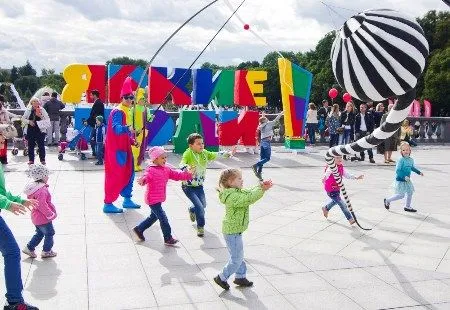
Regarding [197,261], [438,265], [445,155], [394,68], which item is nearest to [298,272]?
[197,261]

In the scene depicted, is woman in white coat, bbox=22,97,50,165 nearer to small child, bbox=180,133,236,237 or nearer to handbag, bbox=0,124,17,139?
small child, bbox=180,133,236,237

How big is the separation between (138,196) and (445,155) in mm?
13398

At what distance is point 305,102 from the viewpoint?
688 inches

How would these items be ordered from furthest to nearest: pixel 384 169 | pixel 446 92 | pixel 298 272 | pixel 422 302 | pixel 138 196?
pixel 446 92
pixel 384 169
pixel 138 196
pixel 298 272
pixel 422 302

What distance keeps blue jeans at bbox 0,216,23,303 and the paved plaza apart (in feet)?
1.16

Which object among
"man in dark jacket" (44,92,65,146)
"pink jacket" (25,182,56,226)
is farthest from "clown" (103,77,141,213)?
"man in dark jacket" (44,92,65,146)

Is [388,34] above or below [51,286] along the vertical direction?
above

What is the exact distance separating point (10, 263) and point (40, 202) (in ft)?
4.75

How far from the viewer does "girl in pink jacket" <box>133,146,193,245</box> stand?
709 cm

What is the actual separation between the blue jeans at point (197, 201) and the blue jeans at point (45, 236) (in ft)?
6.86

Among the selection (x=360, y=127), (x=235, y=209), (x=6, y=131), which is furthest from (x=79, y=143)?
(x=235, y=209)

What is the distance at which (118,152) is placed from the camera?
343 inches

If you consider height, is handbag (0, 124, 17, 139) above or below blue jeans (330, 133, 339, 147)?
above

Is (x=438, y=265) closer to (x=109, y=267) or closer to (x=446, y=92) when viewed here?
(x=109, y=267)
